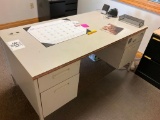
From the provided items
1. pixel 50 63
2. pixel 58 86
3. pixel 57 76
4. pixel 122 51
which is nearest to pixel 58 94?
pixel 58 86

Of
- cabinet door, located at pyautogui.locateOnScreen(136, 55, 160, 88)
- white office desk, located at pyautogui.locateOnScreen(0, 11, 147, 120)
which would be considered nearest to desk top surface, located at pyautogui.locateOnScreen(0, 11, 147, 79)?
white office desk, located at pyautogui.locateOnScreen(0, 11, 147, 120)

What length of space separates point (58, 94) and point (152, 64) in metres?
1.32

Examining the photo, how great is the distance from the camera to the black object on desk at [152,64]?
172 cm

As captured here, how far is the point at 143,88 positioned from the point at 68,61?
1288mm

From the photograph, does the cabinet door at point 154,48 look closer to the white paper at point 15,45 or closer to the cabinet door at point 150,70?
the cabinet door at point 150,70

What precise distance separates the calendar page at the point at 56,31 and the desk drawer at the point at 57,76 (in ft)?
Result: 0.88

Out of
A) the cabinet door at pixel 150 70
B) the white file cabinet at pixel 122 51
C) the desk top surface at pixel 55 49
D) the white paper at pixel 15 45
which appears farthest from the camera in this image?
the cabinet door at pixel 150 70

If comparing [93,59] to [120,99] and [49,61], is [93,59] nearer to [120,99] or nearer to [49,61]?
[120,99]

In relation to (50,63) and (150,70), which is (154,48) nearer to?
(150,70)

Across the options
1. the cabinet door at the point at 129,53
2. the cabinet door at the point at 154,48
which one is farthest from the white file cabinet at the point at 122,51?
the cabinet door at the point at 154,48

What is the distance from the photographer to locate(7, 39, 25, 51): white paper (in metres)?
1.09

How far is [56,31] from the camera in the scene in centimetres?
136

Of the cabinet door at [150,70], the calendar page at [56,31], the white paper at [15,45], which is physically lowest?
the cabinet door at [150,70]

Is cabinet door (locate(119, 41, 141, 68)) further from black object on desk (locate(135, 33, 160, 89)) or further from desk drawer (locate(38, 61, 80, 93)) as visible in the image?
desk drawer (locate(38, 61, 80, 93))
